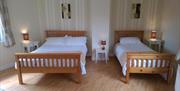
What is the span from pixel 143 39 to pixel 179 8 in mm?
1435

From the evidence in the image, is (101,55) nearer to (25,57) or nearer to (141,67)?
(141,67)

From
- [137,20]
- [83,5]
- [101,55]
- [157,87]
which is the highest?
[83,5]

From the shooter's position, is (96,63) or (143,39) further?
(143,39)

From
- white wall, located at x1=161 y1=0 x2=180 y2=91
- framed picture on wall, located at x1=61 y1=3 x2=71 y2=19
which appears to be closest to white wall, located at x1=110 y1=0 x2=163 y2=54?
white wall, located at x1=161 y1=0 x2=180 y2=91

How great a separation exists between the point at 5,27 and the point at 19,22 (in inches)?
18.0

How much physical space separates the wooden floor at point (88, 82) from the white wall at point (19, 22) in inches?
16.5

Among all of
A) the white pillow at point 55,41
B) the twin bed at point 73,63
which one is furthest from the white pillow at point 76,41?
the twin bed at point 73,63

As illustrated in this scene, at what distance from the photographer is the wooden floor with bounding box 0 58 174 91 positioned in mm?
3100

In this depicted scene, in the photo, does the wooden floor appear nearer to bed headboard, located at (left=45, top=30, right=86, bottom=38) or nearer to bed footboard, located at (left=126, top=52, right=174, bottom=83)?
bed footboard, located at (left=126, top=52, right=174, bottom=83)

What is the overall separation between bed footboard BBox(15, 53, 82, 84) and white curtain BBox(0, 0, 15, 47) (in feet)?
3.97

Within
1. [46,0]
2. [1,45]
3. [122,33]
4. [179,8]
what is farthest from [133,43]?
[1,45]

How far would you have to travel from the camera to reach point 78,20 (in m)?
4.80

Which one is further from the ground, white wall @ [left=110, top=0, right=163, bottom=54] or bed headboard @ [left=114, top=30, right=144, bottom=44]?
white wall @ [left=110, top=0, right=163, bottom=54]

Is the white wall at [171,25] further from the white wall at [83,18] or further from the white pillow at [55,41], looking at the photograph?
the white pillow at [55,41]
